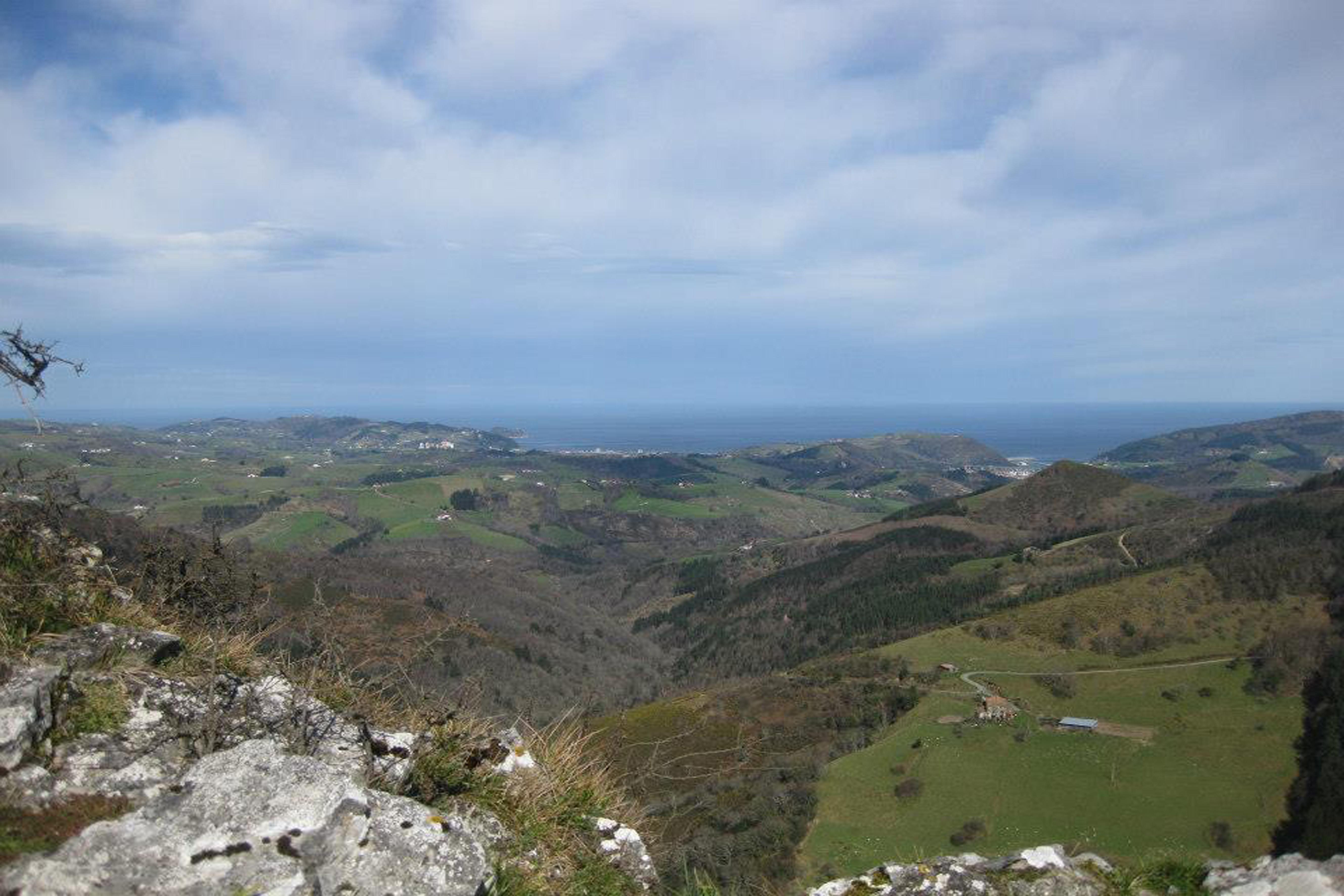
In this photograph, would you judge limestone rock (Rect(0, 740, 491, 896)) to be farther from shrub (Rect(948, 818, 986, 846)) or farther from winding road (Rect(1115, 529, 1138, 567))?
winding road (Rect(1115, 529, 1138, 567))

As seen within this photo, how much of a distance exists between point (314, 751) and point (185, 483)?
9042 inches

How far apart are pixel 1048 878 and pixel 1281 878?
1286 mm

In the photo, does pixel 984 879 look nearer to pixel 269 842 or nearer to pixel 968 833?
pixel 269 842

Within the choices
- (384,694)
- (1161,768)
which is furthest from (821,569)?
(384,694)

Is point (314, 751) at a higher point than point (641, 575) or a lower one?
higher

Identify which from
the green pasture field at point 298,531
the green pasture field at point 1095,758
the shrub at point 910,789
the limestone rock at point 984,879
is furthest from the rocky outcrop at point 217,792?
the green pasture field at point 298,531

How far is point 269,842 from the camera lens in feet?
11.9

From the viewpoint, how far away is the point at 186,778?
3.97m

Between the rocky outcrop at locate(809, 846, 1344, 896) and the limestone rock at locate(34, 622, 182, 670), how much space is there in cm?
517

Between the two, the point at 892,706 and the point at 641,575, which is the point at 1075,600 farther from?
the point at 641,575

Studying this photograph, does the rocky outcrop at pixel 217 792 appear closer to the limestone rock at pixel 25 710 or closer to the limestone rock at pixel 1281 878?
the limestone rock at pixel 25 710

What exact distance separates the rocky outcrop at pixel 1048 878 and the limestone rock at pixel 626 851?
1.20 meters

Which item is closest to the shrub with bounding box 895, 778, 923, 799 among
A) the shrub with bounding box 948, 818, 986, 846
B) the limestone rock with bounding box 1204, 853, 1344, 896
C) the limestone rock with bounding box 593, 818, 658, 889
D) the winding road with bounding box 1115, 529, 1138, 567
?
the shrub with bounding box 948, 818, 986, 846

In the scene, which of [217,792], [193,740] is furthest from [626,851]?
[193,740]
